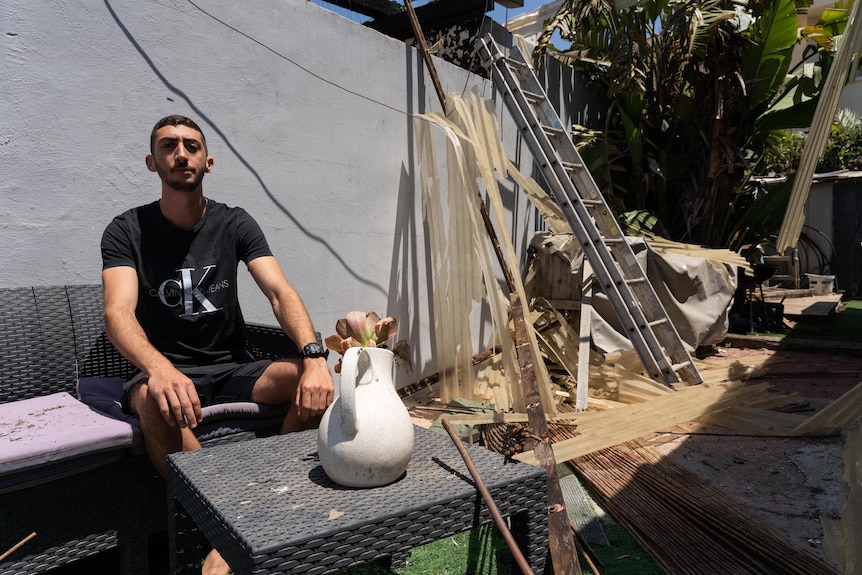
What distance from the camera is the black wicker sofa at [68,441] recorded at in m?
1.47

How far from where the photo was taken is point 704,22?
529 cm

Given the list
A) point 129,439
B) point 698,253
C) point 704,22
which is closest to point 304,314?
point 129,439

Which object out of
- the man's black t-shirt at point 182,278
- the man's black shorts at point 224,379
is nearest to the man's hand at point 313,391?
the man's black shorts at point 224,379

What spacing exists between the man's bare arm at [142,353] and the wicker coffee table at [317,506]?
0.42ft

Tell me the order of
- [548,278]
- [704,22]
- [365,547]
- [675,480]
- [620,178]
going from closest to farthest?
[365,547]
[675,480]
[548,278]
[704,22]
[620,178]

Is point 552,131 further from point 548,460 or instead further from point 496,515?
point 496,515

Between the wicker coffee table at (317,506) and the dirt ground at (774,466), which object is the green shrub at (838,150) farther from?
the wicker coffee table at (317,506)

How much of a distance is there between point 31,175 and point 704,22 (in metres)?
5.28

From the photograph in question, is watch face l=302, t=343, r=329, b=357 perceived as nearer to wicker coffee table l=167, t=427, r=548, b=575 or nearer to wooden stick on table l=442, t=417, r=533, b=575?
wicker coffee table l=167, t=427, r=548, b=575

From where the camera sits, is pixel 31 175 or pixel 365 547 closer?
pixel 365 547

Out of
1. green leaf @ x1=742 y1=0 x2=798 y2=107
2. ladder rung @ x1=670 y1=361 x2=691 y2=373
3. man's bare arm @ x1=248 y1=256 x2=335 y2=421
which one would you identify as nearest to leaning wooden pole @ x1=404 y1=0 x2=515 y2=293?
ladder rung @ x1=670 y1=361 x2=691 y2=373

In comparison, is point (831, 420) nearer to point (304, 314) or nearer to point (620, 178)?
point (304, 314)

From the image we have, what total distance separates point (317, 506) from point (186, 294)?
1.08 meters

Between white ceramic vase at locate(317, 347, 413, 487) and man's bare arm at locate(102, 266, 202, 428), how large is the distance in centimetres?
47
